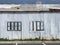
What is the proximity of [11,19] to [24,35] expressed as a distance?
5.67 ft

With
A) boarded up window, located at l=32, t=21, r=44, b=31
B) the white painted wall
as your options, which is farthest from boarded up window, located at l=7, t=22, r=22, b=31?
boarded up window, located at l=32, t=21, r=44, b=31

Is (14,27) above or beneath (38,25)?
beneath

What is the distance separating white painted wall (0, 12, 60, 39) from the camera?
21380 millimetres

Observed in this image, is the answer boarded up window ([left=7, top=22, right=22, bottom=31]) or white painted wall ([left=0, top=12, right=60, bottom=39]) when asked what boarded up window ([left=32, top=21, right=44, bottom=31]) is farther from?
boarded up window ([left=7, top=22, right=22, bottom=31])

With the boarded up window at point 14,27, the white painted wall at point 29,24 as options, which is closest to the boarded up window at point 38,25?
the white painted wall at point 29,24

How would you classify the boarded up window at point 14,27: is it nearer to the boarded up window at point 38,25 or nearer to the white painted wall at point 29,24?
the white painted wall at point 29,24

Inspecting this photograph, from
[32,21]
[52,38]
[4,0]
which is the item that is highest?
[4,0]

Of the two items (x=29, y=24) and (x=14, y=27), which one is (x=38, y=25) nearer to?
(x=29, y=24)

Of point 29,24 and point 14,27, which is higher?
point 29,24

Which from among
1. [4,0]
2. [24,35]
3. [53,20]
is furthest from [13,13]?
[4,0]

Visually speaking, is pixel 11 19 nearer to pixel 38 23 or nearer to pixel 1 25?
pixel 1 25

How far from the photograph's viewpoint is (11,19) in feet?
70.7

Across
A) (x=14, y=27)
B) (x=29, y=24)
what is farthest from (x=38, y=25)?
(x=14, y=27)

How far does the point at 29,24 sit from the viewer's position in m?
21.5
